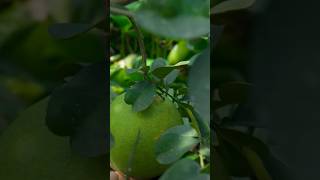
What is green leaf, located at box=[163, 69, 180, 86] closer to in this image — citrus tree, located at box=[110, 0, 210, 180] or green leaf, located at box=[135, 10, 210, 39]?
citrus tree, located at box=[110, 0, 210, 180]

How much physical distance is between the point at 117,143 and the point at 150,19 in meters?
0.30

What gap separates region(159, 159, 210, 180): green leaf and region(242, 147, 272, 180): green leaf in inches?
2.9

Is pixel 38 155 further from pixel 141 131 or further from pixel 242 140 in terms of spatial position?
pixel 242 140

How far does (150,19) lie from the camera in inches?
24.9

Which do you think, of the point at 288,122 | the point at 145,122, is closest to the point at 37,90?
the point at 145,122

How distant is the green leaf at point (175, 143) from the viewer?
815 mm

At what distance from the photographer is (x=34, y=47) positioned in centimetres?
75

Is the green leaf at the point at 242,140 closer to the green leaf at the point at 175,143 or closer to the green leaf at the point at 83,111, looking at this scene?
the green leaf at the point at 175,143

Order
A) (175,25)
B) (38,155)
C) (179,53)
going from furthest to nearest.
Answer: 1. (179,53)
2. (38,155)
3. (175,25)

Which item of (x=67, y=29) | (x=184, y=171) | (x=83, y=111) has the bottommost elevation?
(x=184, y=171)

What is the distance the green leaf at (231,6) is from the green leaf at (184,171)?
→ 0.79 feet

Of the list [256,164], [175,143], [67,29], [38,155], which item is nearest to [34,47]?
[67,29]

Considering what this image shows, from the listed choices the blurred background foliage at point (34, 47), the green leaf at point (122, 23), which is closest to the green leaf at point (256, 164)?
the blurred background foliage at point (34, 47)

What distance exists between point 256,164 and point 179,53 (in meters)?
0.36
